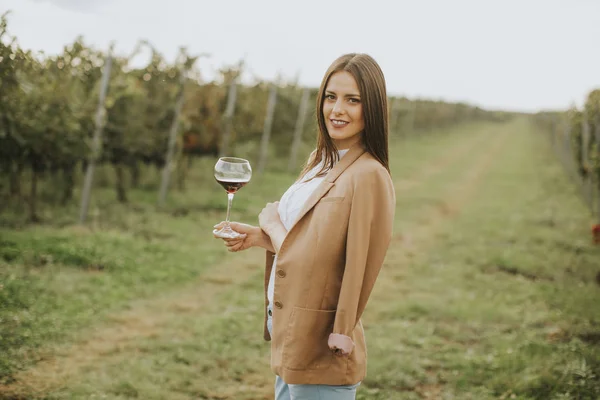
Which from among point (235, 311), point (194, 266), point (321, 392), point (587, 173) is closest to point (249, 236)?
point (321, 392)

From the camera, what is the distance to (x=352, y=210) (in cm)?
191

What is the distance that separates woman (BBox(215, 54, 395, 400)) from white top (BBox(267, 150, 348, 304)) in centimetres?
4

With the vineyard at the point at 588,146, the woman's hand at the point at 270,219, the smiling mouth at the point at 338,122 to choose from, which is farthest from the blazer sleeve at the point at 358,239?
the vineyard at the point at 588,146

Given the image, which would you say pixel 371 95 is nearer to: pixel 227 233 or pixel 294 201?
pixel 294 201

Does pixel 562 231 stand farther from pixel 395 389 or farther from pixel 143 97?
pixel 143 97

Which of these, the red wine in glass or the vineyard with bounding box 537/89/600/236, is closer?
the red wine in glass

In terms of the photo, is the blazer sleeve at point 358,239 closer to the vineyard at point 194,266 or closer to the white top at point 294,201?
the white top at point 294,201

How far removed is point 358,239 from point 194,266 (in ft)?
15.5

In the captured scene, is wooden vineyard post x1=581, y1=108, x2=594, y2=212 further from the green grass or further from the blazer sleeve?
the blazer sleeve

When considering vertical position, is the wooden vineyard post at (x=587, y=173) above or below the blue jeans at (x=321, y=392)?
above

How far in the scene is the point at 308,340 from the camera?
1.97 metres

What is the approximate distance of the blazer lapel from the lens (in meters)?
1.99

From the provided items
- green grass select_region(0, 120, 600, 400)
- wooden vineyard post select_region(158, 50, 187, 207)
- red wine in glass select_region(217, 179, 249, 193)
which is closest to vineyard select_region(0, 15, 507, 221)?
wooden vineyard post select_region(158, 50, 187, 207)

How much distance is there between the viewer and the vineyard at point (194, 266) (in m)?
4.05
